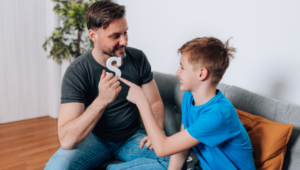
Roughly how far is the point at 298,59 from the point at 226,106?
66 centimetres

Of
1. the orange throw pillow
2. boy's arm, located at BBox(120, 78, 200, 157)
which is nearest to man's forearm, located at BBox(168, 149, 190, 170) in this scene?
boy's arm, located at BBox(120, 78, 200, 157)

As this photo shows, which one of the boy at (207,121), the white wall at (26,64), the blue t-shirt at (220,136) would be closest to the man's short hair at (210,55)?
the boy at (207,121)

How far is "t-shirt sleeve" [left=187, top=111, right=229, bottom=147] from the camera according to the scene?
3.00 ft

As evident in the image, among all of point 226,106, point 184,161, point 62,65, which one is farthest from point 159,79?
point 62,65

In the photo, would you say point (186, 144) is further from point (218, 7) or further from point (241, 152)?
point (218, 7)

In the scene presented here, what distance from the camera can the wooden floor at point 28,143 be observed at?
198cm

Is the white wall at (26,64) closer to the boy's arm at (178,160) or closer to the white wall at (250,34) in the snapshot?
the white wall at (250,34)

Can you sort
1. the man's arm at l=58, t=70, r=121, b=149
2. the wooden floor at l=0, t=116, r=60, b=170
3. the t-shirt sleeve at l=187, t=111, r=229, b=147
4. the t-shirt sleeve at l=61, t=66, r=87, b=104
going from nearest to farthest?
the t-shirt sleeve at l=187, t=111, r=229, b=147
the man's arm at l=58, t=70, r=121, b=149
the t-shirt sleeve at l=61, t=66, r=87, b=104
the wooden floor at l=0, t=116, r=60, b=170

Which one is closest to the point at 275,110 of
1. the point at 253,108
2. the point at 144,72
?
the point at 253,108

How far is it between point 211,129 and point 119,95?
0.69 metres

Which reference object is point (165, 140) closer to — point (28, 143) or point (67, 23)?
point (28, 143)

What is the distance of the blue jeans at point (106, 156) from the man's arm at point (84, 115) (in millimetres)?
67

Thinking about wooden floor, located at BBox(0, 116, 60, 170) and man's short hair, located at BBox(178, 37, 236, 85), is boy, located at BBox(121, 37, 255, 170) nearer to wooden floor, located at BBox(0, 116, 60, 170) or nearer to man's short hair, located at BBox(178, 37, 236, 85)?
man's short hair, located at BBox(178, 37, 236, 85)

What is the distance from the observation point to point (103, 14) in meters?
1.28
